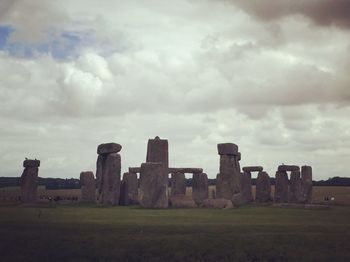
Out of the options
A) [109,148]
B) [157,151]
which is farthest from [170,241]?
[109,148]

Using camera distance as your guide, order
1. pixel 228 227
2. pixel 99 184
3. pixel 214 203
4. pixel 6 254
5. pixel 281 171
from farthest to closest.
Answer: pixel 281 171, pixel 99 184, pixel 214 203, pixel 228 227, pixel 6 254

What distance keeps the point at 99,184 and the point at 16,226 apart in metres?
14.1

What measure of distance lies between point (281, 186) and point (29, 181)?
15726 millimetres

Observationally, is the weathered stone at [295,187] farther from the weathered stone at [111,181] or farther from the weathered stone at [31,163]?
the weathered stone at [31,163]

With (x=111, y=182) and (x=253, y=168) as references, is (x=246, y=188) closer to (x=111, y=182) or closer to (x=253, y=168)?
(x=253, y=168)

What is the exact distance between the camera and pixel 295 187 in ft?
103

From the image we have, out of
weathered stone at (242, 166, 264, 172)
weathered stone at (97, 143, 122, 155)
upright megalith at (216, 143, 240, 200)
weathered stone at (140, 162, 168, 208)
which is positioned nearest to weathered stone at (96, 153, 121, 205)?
weathered stone at (97, 143, 122, 155)

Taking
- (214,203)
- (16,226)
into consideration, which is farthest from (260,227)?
(214,203)

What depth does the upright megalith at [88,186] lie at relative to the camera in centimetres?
3203

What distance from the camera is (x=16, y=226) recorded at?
14836 millimetres

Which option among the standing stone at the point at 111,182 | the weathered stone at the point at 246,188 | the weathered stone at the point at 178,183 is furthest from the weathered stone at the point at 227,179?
the weathered stone at the point at 178,183

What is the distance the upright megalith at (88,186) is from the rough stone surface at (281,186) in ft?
38.6

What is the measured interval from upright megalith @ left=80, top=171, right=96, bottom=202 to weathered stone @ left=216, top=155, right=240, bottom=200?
27.8 ft

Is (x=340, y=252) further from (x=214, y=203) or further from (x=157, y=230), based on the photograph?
(x=214, y=203)
